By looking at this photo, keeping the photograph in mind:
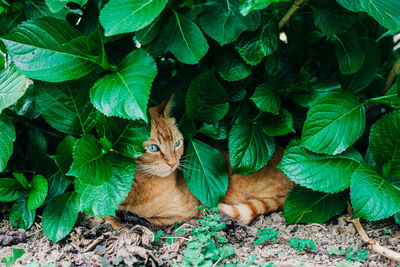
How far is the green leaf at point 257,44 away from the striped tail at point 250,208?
872mm

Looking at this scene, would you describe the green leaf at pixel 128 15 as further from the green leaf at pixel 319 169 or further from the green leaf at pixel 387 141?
the green leaf at pixel 387 141

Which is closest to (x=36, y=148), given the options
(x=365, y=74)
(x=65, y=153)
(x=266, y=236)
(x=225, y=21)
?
(x=65, y=153)

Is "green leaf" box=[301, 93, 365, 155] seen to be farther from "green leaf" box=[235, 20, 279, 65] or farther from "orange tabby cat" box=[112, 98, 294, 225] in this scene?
"orange tabby cat" box=[112, 98, 294, 225]

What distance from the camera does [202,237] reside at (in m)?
1.67

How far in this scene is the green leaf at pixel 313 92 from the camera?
2000 mm

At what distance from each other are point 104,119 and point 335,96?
1.12m

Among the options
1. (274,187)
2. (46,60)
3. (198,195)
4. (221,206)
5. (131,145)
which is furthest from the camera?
(274,187)

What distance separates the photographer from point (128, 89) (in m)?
1.50

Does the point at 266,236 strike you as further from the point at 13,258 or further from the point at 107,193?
the point at 13,258

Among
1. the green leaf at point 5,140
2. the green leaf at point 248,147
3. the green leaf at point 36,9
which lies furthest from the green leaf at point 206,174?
the green leaf at point 36,9

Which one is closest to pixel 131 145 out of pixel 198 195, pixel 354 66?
pixel 198 195

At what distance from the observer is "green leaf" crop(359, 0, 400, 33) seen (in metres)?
1.64

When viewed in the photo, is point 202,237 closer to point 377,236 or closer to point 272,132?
point 272,132

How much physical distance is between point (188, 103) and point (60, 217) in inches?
32.9
